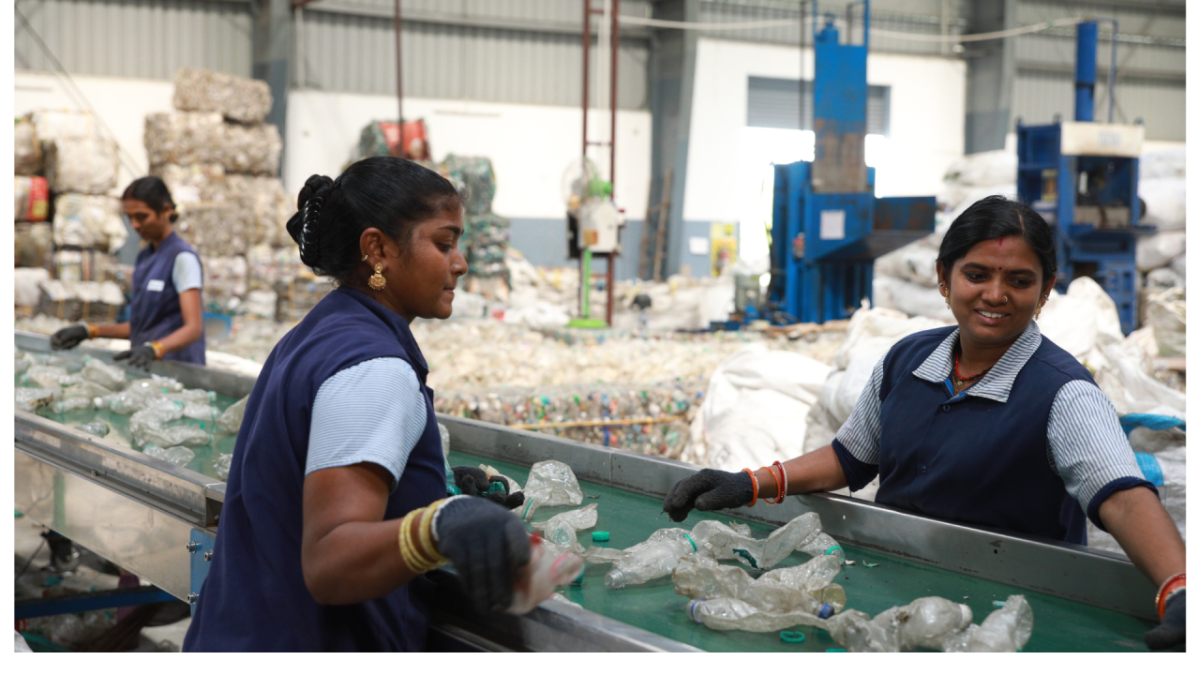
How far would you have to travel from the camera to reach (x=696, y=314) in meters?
11.6

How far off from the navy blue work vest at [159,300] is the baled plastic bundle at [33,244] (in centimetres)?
525

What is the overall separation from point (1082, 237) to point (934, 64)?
27.4ft

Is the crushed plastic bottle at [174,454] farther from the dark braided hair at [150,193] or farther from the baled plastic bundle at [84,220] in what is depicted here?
the baled plastic bundle at [84,220]

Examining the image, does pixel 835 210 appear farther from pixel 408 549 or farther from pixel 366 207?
pixel 408 549

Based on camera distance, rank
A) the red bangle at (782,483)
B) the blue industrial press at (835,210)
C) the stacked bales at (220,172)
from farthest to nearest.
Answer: the stacked bales at (220,172)
the blue industrial press at (835,210)
the red bangle at (782,483)

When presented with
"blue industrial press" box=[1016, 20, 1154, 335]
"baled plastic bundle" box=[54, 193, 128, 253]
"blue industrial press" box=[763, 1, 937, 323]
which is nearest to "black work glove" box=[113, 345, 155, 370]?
"blue industrial press" box=[763, 1, 937, 323]

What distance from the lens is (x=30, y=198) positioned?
326 inches

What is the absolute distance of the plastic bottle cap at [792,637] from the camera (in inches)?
49.4

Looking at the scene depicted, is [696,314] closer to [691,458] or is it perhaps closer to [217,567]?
[691,458]

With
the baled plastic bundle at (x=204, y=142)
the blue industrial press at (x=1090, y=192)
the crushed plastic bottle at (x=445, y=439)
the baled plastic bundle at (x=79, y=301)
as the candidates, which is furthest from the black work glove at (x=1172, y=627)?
the baled plastic bundle at (x=204, y=142)

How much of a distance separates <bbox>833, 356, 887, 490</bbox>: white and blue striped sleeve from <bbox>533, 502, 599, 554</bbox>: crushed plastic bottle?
0.49 metres

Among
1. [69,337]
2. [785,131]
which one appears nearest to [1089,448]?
[69,337]

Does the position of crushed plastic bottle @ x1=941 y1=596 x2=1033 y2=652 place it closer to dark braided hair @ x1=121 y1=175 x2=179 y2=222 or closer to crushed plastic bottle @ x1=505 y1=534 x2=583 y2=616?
crushed plastic bottle @ x1=505 y1=534 x2=583 y2=616

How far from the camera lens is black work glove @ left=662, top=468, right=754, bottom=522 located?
1.68 m
